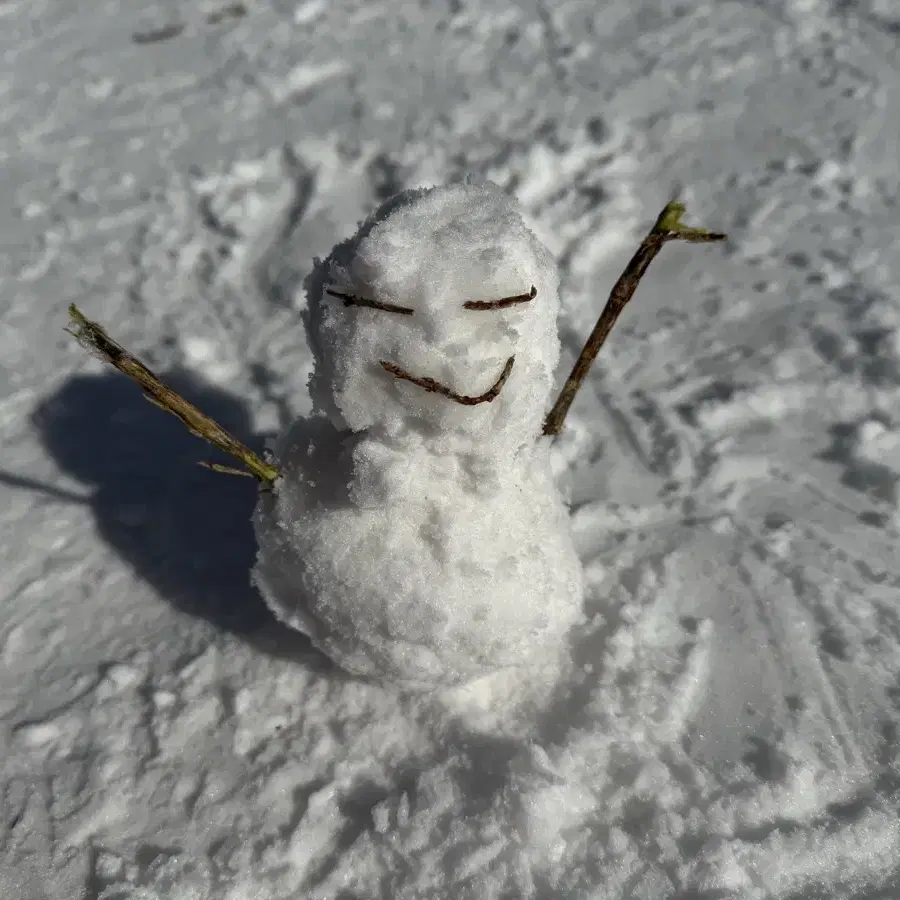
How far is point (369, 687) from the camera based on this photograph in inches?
60.1

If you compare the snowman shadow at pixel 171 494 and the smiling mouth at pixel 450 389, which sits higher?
the smiling mouth at pixel 450 389

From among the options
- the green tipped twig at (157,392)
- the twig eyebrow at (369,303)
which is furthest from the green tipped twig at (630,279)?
the green tipped twig at (157,392)

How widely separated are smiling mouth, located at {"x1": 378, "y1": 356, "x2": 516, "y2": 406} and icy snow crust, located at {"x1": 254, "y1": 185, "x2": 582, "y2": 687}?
0.02m

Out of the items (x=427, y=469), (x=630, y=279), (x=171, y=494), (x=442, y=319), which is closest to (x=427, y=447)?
(x=427, y=469)

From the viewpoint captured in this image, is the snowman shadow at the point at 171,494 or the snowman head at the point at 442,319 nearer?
the snowman head at the point at 442,319

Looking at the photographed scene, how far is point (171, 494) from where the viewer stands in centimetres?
188

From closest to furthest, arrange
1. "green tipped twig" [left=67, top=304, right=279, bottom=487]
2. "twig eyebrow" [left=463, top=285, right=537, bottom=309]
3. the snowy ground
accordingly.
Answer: "twig eyebrow" [left=463, top=285, right=537, bottom=309] < "green tipped twig" [left=67, top=304, right=279, bottom=487] < the snowy ground

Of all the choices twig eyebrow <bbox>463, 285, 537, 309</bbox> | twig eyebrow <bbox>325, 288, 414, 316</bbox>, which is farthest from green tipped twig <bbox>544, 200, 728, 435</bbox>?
twig eyebrow <bbox>325, 288, 414, 316</bbox>

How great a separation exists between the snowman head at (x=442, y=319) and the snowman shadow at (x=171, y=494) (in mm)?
665

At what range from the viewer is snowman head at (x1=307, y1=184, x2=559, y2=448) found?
1.06 metres

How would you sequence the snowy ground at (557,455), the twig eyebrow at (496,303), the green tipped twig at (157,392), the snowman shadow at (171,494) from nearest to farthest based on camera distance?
1. the twig eyebrow at (496,303)
2. the green tipped twig at (157,392)
3. the snowy ground at (557,455)
4. the snowman shadow at (171,494)

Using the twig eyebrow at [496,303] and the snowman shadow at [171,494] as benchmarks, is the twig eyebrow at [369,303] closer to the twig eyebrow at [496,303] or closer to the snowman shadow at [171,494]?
the twig eyebrow at [496,303]

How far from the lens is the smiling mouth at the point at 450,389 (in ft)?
3.47

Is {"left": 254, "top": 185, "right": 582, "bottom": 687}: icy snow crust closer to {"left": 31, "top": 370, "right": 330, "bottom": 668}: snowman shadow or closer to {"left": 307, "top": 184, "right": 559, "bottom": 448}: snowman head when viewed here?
{"left": 307, "top": 184, "right": 559, "bottom": 448}: snowman head
